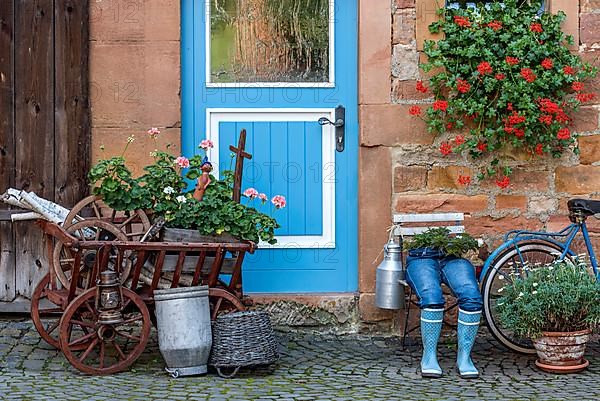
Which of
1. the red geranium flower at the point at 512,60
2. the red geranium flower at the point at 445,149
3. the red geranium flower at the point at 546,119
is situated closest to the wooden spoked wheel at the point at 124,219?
the red geranium flower at the point at 445,149

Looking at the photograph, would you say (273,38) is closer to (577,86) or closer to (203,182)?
(203,182)

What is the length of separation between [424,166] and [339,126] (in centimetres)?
→ 67

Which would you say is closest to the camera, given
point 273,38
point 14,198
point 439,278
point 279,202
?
point 14,198

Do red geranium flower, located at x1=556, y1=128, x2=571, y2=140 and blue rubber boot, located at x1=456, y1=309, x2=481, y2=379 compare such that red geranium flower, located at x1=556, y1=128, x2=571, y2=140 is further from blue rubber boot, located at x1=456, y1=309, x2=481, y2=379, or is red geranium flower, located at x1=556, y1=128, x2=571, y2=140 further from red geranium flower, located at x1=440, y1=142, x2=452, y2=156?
blue rubber boot, located at x1=456, y1=309, x2=481, y2=379

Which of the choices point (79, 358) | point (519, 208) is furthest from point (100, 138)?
point (519, 208)

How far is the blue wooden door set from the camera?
24.0 ft

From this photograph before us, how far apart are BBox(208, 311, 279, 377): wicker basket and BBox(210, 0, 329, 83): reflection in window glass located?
2008 mm

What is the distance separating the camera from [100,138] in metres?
7.16

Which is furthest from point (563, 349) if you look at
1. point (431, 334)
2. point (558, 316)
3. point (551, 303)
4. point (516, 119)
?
point (516, 119)

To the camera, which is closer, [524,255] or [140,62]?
[524,255]

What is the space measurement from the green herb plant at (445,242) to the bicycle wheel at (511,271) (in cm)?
30

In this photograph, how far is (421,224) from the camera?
7.24 m

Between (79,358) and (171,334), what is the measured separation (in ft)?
1.94

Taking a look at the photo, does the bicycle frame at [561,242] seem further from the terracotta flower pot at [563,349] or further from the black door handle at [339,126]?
the black door handle at [339,126]
